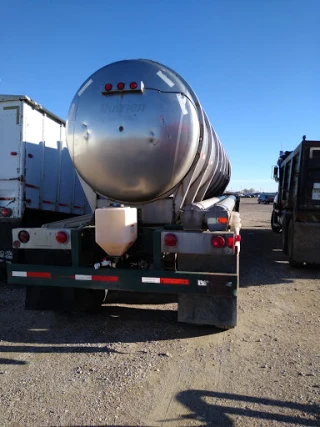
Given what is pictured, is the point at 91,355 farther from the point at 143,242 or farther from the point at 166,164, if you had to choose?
the point at 166,164

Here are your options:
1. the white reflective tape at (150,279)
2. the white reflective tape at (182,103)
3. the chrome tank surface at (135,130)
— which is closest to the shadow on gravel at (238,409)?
the white reflective tape at (150,279)

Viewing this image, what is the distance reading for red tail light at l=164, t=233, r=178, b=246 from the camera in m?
3.76

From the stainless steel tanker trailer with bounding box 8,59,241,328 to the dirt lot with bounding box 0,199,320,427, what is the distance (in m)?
0.55

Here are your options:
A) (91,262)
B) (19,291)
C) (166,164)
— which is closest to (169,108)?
(166,164)

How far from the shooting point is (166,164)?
3.98 meters

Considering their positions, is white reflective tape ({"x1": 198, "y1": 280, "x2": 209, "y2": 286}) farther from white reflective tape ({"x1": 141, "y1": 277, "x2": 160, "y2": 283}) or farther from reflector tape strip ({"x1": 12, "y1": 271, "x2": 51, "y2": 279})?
reflector tape strip ({"x1": 12, "y1": 271, "x2": 51, "y2": 279})

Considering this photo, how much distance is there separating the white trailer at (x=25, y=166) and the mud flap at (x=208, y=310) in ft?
7.48

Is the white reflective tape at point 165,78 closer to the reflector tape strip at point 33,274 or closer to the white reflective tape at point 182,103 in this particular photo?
Answer: the white reflective tape at point 182,103

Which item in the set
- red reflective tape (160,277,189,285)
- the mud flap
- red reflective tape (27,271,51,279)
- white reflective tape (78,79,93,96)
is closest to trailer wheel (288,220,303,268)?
the mud flap

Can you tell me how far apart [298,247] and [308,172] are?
5.30 ft

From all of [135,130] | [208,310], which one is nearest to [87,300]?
[208,310]

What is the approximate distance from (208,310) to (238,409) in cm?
147

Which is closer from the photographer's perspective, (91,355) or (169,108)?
(91,355)

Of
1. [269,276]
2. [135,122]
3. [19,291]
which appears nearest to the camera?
[135,122]
